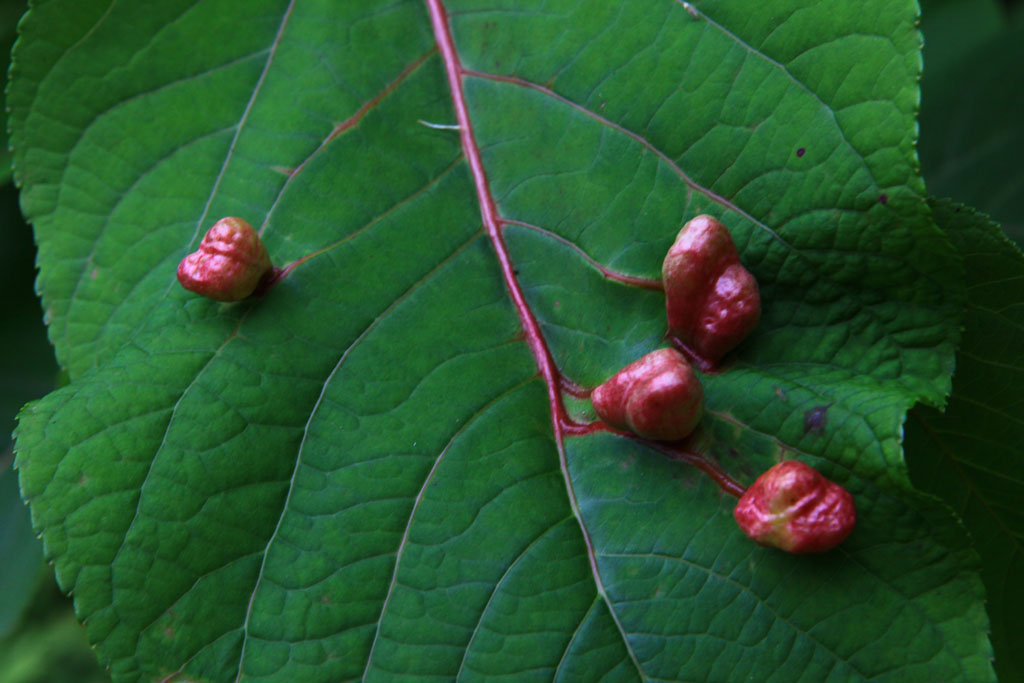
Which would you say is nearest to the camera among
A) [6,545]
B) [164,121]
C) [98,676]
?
[164,121]

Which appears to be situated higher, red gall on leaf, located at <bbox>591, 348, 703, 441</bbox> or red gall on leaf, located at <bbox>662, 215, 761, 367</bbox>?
red gall on leaf, located at <bbox>662, 215, 761, 367</bbox>

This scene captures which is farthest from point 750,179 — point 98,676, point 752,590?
point 98,676

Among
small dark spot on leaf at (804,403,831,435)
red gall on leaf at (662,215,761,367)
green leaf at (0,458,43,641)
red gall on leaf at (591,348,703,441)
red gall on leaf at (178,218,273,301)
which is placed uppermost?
red gall on leaf at (178,218,273,301)

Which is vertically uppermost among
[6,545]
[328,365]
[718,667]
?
[328,365]

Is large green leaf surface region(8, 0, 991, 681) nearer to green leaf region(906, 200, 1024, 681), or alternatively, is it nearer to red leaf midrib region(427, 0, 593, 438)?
red leaf midrib region(427, 0, 593, 438)

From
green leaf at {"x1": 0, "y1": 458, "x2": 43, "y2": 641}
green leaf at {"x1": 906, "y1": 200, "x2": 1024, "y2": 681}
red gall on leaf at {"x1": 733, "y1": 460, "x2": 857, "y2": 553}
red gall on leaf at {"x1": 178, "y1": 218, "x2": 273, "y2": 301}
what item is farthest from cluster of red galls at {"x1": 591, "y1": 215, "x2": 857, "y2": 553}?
green leaf at {"x1": 0, "y1": 458, "x2": 43, "y2": 641}

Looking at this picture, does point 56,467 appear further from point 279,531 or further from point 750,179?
point 750,179

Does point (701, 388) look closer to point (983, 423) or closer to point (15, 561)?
point (983, 423)
